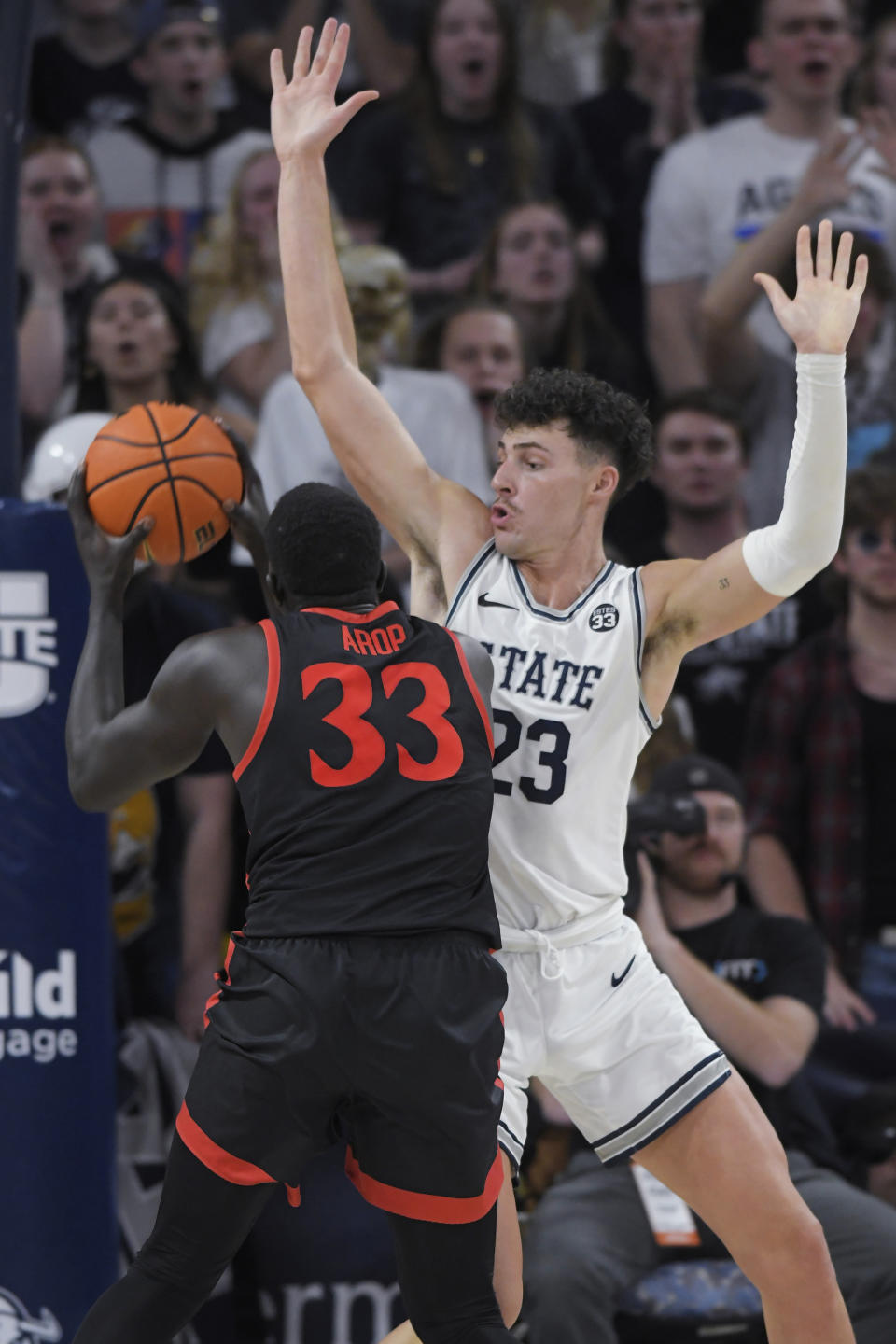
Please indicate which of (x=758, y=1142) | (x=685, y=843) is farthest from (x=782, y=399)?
(x=758, y=1142)

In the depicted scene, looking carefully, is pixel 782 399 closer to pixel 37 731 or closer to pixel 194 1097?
pixel 37 731

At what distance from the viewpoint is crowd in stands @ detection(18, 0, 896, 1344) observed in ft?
18.1

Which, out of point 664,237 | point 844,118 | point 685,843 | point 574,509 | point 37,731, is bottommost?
point 685,843

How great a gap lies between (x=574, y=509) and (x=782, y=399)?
3.53 meters

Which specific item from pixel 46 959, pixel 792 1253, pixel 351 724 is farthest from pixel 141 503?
pixel 792 1253

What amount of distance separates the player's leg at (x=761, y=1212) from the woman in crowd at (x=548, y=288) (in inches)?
158

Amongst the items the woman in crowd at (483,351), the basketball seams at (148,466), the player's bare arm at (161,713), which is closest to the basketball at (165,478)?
the basketball seams at (148,466)

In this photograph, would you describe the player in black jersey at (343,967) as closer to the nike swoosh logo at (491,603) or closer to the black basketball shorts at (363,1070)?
the black basketball shorts at (363,1070)

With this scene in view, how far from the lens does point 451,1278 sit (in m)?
3.34

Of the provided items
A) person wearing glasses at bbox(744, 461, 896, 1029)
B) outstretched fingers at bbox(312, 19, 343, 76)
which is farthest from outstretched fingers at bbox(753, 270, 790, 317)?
person wearing glasses at bbox(744, 461, 896, 1029)

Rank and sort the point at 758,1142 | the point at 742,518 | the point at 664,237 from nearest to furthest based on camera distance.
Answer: the point at 758,1142
the point at 742,518
the point at 664,237

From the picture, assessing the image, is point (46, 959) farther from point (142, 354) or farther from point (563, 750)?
point (142, 354)

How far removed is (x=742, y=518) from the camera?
6.86 metres

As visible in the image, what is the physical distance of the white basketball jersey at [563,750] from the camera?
12.5ft
